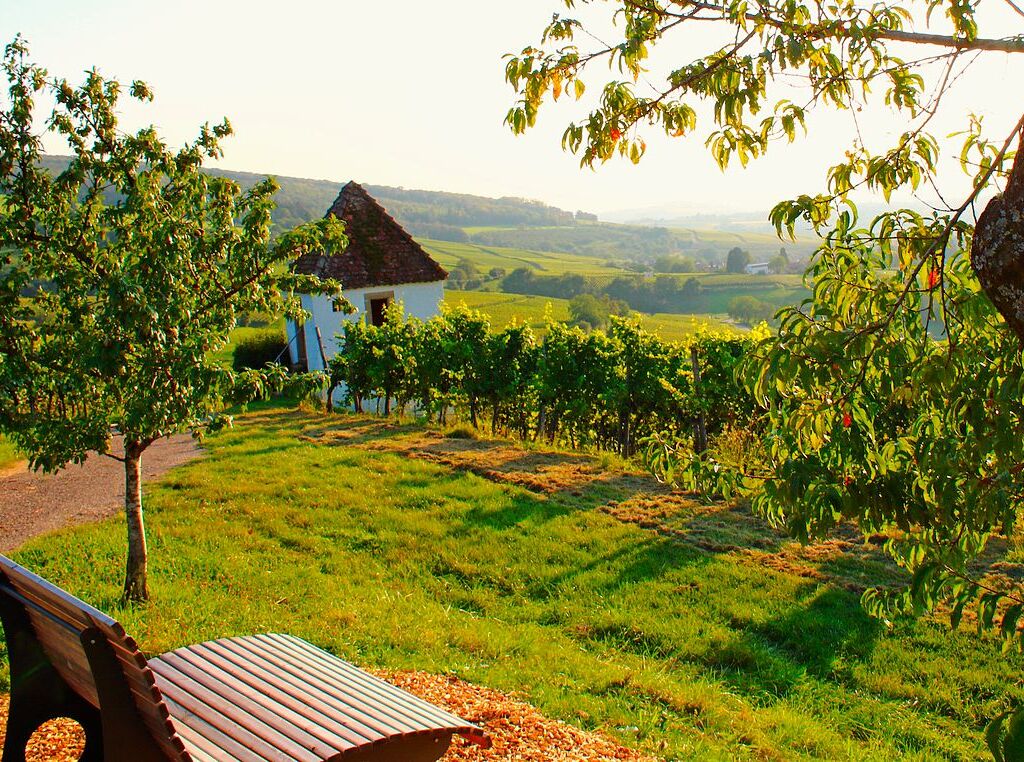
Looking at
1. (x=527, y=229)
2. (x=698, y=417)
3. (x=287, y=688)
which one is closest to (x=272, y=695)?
(x=287, y=688)

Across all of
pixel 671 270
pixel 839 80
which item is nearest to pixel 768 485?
pixel 839 80

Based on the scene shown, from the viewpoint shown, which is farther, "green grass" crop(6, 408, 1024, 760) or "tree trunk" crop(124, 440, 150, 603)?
"tree trunk" crop(124, 440, 150, 603)

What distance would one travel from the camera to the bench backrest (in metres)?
2.92

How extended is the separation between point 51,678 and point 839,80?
442cm

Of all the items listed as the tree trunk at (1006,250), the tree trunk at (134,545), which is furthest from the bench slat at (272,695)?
the tree trunk at (1006,250)

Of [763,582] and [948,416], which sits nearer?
[948,416]

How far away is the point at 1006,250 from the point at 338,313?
77.9 ft

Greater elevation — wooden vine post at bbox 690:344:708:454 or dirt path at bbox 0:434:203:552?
wooden vine post at bbox 690:344:708:454

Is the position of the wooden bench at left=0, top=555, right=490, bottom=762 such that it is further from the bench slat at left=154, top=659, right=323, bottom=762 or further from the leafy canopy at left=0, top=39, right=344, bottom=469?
the leafy canopy at left=0, top=39, right=344, bottom=469

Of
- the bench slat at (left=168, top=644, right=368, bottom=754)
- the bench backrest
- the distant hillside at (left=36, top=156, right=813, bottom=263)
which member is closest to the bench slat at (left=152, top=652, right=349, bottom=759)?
the bench slat at (left=168, top=644, right=368, bottom=754)

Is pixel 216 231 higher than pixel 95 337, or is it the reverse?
pixel 216 231

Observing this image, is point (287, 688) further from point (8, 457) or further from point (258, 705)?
point (8, 457)

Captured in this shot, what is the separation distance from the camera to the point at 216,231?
693 centimetres

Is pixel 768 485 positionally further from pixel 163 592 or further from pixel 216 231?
pixel 163 592
